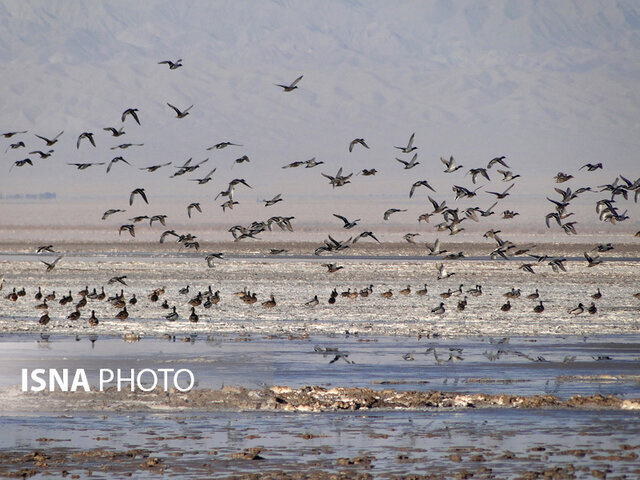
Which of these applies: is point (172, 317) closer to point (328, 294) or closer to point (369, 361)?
point (369, 361)

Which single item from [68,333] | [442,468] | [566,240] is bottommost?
[442,468]

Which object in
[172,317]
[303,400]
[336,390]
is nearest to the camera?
[303,400]

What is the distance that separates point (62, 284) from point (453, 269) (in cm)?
1645

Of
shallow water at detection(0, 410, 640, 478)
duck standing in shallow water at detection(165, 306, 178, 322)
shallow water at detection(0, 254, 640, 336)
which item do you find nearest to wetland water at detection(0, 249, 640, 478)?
shallow water at detection(0, 410, 640, 478)

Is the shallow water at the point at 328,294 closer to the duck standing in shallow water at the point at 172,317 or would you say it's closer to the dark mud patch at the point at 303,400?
the duck standing in shallow water at the point at 172,317

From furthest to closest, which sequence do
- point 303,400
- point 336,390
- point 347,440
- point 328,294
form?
point 328,294 → point 336,390 → point 303,400 → point 347,440

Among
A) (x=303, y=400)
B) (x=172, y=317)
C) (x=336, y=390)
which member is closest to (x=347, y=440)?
(x=303, y=400)

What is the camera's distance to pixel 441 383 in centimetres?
1892

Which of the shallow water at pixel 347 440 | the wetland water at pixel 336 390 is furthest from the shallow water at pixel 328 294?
the shallow water at pixel 347 440

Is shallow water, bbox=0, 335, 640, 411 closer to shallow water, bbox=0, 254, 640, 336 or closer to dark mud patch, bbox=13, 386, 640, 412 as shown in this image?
dark mud patch, bbox=13, 386, 640, 412

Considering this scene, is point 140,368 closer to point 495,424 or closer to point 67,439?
point 67,439

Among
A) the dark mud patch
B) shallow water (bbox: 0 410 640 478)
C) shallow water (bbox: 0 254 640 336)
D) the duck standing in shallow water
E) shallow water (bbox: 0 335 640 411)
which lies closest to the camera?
shallow water (bbox: 0 410 640 478)

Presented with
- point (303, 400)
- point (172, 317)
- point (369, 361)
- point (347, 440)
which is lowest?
point (347, 440)

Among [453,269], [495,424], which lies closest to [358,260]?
[453,269]
